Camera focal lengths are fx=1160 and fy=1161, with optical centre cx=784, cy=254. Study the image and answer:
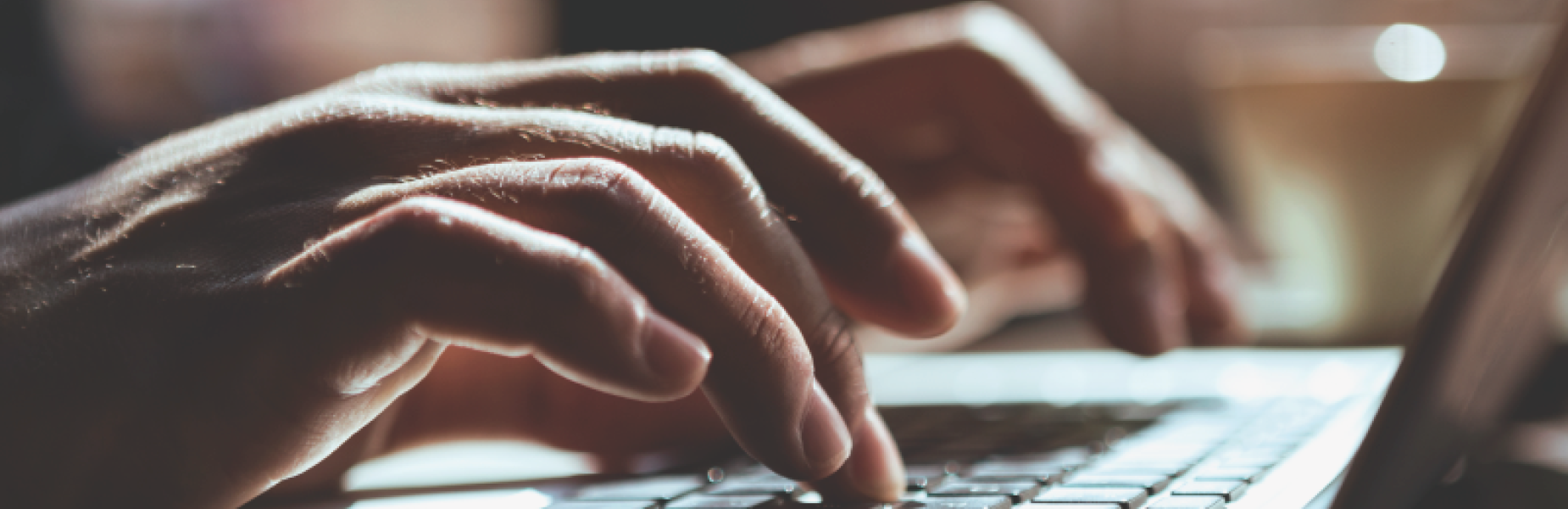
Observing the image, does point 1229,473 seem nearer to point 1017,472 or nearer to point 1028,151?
point 1017,472

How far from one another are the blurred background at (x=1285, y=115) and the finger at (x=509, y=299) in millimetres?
144

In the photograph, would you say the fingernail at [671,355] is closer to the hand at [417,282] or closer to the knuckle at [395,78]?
the hand at [417,282]

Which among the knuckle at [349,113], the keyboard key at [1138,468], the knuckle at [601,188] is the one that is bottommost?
the keyboard key at [1138,468]

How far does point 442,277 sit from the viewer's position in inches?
12.1

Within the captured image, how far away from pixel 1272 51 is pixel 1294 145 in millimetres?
72

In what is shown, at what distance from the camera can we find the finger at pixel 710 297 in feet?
1.09

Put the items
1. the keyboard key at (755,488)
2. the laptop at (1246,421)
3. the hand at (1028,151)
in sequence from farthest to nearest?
the hand at (1028,151) < the keyboard key at (755,488) < the laptop at (1246,421)

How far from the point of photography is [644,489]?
1.20 feet

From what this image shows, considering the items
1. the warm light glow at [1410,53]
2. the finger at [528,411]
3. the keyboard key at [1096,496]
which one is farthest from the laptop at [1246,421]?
the warm light glow at [1410,53]

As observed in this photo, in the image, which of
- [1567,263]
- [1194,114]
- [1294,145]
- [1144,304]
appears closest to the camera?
[1567,263]

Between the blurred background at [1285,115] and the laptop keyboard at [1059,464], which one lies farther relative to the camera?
the blurred background at [1285,115]

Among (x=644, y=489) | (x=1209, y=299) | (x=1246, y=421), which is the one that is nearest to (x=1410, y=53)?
(x=1209, y=299)

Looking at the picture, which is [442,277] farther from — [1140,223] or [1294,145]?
[1294,145]

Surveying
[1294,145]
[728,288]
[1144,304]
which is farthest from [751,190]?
[1294,145]
